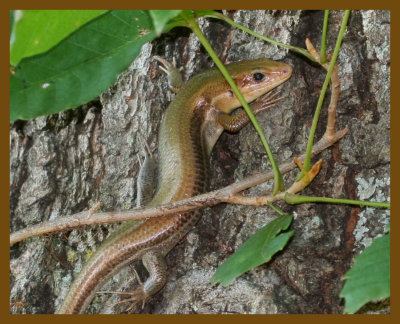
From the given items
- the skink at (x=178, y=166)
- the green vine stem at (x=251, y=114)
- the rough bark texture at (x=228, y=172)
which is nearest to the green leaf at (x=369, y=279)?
the green vine stem at (x=251, y=114)

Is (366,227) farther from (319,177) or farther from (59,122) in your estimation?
(59,122)

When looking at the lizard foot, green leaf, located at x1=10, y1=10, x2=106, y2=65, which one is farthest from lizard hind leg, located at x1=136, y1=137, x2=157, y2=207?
green leaf, located at x1=10, y1=10, x2=106, y2=65

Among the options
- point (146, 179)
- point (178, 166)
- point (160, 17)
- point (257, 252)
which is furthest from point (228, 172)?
point (160, 17)

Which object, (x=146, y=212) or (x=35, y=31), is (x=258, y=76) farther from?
(x=35, y=31)

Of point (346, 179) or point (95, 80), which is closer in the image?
point (95, 80)

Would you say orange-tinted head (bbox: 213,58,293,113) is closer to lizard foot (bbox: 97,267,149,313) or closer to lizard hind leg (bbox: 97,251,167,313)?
lizard hind leg (bbox: 97,251,167,313)

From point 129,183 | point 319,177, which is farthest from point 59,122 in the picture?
point 319,177
